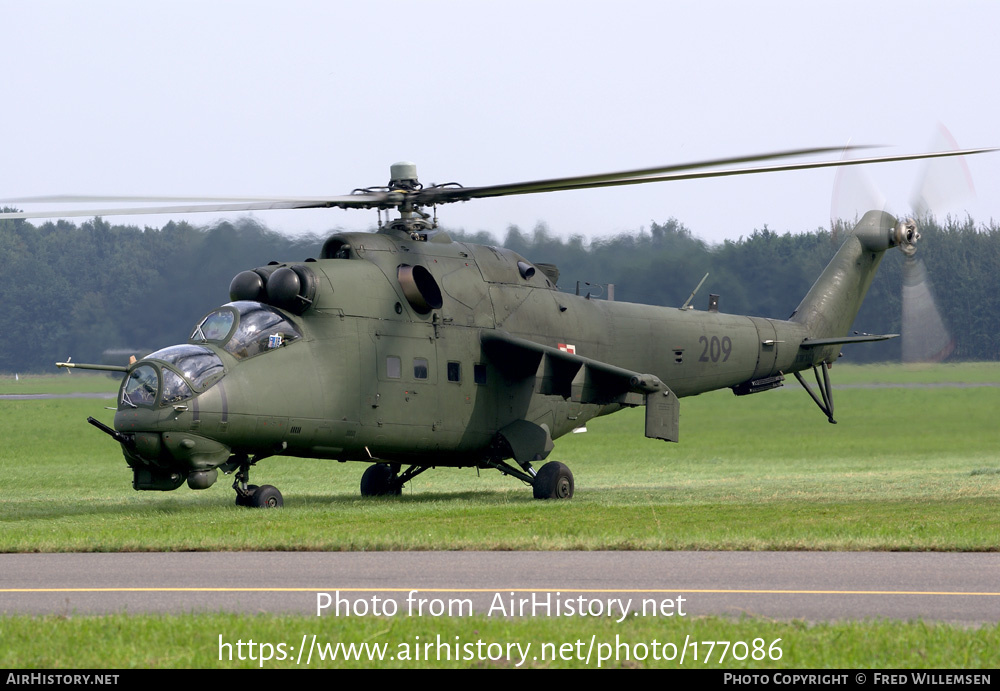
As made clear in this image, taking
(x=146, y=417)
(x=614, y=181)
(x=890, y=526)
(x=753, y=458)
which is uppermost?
(x=614, y=181)

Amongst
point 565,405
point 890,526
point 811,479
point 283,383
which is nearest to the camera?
point 890,526

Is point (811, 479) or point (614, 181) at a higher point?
point (614, 181)

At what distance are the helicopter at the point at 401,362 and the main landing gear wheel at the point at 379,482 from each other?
1.0 inches

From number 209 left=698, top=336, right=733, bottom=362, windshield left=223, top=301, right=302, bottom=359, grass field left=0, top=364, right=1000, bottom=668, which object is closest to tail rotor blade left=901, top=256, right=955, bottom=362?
grass field left=0, top=364, right=1000, bottom=668

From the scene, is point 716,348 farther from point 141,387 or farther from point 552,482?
point 141,387

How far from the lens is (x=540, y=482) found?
2014cm

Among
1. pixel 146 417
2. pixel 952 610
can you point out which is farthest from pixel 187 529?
pixel 952 610

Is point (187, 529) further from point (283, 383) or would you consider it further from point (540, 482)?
point (540, 482)

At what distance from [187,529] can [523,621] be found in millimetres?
7507

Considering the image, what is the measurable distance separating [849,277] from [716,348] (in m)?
4.72

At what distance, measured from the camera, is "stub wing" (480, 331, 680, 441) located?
2020cm

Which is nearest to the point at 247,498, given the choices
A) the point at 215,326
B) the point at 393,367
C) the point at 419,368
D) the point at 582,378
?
the point at 215,326

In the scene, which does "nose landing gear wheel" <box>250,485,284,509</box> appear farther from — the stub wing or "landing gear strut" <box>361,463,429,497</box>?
the stub wing

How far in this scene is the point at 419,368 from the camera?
63.3ft
